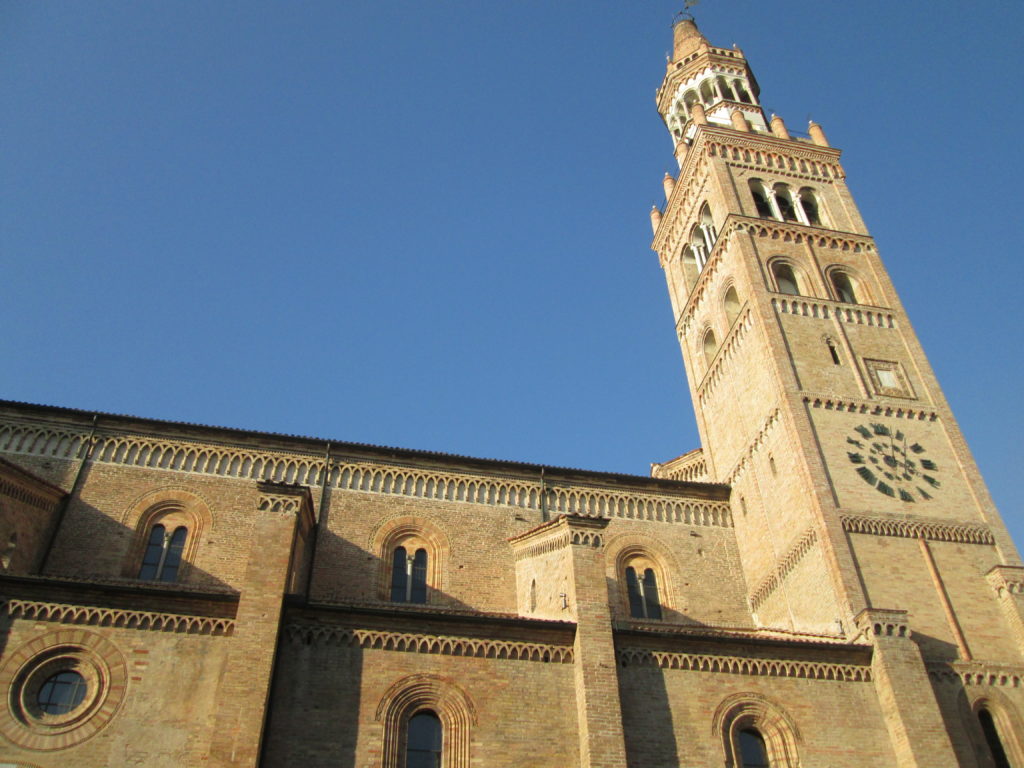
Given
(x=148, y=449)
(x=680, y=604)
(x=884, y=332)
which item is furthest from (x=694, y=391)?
(x=148, y=449)

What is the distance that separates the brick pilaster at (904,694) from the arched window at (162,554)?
44.6 ft

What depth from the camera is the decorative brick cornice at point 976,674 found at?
15.8 m

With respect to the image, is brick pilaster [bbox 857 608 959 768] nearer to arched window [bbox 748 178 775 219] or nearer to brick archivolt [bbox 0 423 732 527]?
brick archivolt [bbox 0 423 732 527]

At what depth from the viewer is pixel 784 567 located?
61.3ft

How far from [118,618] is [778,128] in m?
25.2

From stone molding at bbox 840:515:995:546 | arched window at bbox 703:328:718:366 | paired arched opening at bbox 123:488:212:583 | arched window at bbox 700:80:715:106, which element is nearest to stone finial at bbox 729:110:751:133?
arched window at bbox 700:80:715:106

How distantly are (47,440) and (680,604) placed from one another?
14355mm

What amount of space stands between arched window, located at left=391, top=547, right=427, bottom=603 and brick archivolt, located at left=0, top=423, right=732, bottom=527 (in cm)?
148

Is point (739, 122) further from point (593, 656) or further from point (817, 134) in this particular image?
point (593, 656)

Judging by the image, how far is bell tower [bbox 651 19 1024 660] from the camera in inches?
682

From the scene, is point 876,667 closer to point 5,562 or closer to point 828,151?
point 5,562

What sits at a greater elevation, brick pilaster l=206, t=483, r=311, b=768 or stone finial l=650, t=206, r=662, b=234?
stone finial l=650, t=206, r=662, b=234

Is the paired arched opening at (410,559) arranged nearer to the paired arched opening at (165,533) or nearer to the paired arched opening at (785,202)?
the paired arched opening at (165,533)

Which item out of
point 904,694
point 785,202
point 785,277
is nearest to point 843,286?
point 785,277
